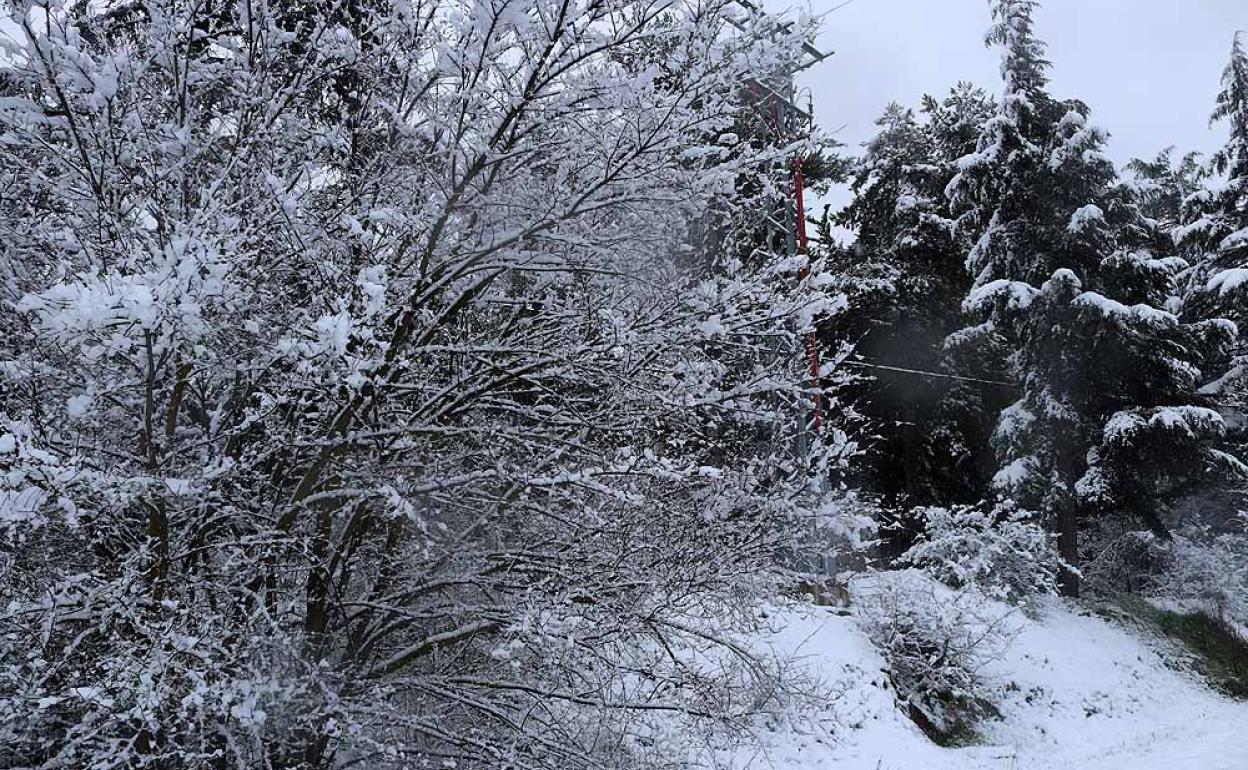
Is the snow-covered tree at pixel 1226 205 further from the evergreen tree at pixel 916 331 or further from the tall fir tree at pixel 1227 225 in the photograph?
the evergreen tree at pixel 916 331

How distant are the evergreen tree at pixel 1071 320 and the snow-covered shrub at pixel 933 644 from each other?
5.05 meters

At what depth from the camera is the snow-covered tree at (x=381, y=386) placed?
12.2ft

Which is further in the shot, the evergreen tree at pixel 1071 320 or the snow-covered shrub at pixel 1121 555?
the snow-covered shrub at pixel 1121 555

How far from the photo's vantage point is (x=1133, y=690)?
13945mm

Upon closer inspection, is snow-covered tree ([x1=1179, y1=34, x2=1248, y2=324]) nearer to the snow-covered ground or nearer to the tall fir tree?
the tall fir tree

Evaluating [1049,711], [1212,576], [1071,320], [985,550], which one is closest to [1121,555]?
[1212,576]

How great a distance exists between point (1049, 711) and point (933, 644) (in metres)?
2.33

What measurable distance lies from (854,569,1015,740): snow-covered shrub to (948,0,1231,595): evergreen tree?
5.05 metres

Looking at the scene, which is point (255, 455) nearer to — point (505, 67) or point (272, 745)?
point (272, 745)

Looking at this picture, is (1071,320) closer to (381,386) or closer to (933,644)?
(933,644)

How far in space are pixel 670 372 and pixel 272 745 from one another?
2.80 meters

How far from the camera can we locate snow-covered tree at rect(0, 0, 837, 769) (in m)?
3.71

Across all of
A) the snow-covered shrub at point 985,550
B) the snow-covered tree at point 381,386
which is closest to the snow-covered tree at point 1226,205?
the snow-covered shrub at point 985,550

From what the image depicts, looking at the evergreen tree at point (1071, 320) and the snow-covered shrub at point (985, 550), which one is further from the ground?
the evergreen tree at point (1071, 320)
